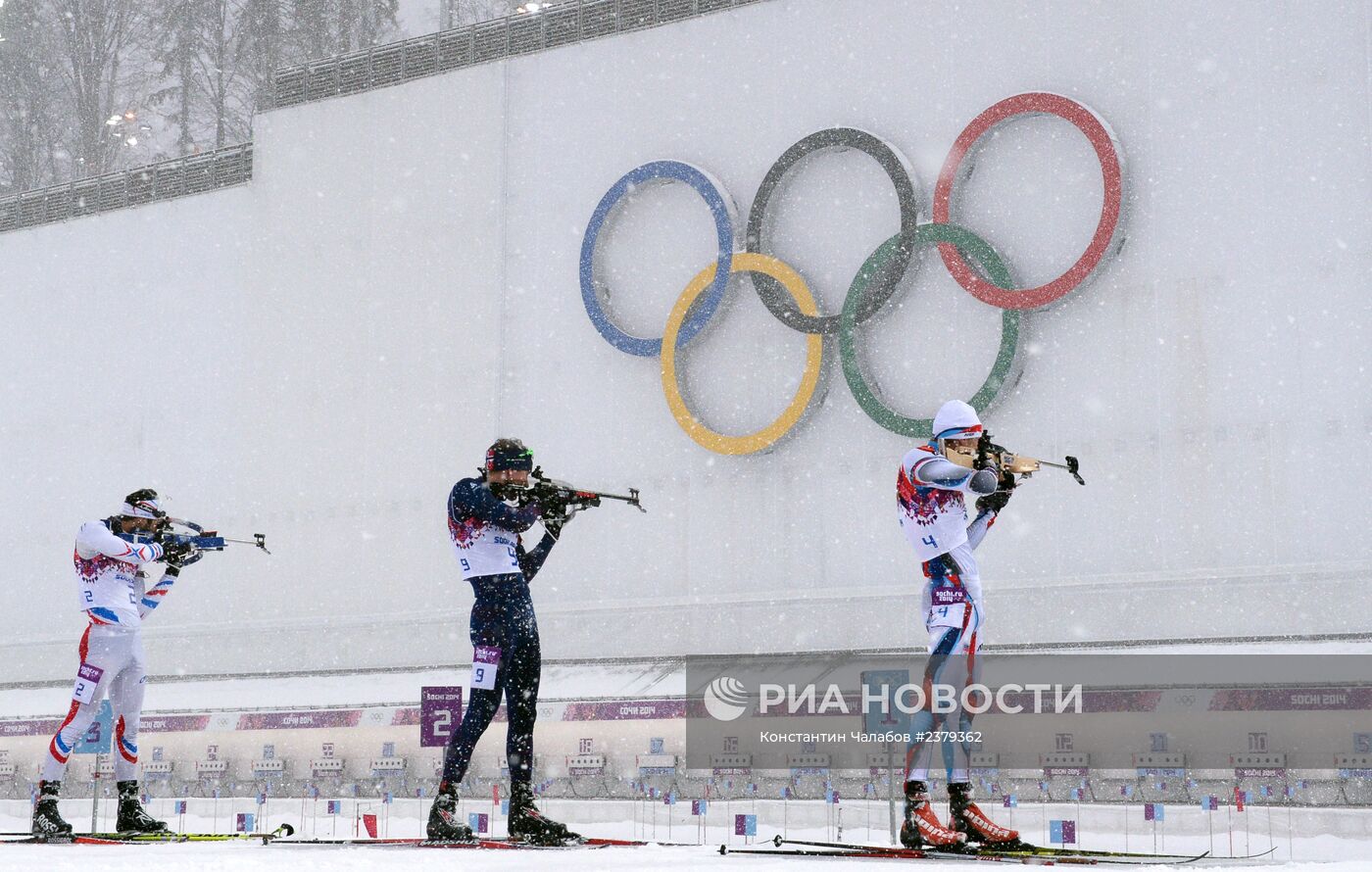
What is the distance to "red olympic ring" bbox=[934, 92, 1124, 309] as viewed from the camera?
17469 mm

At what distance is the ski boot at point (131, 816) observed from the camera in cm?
956

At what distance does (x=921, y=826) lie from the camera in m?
7.36

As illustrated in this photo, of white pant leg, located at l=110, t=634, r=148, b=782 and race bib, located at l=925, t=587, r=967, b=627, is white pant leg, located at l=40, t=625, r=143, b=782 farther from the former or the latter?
race bib, located at l=925, t=587, r=967, b=627

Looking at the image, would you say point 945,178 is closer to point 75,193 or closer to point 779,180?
point 779,180

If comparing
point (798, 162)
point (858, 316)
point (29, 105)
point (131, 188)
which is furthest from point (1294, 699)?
point (29, 105)

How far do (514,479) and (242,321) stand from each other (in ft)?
55.3

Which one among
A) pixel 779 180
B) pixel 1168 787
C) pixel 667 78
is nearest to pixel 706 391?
pixel 779 180

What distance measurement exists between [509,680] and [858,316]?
11.4 m

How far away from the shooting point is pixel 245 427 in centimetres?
2370

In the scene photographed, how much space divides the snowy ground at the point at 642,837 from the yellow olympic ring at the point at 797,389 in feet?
15.2

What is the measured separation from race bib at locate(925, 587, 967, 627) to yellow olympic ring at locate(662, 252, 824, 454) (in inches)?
450

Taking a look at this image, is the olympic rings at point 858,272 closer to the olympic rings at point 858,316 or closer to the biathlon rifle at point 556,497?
the olympic rings at point 858,316

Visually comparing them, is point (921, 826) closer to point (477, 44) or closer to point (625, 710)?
point (625, 710)

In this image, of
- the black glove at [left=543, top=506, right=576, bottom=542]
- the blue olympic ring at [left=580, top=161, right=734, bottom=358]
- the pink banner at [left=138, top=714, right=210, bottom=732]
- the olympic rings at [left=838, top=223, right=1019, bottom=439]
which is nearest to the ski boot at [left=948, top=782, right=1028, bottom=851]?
the black glove at [left=543, top=506, right=576, bottom=542]
